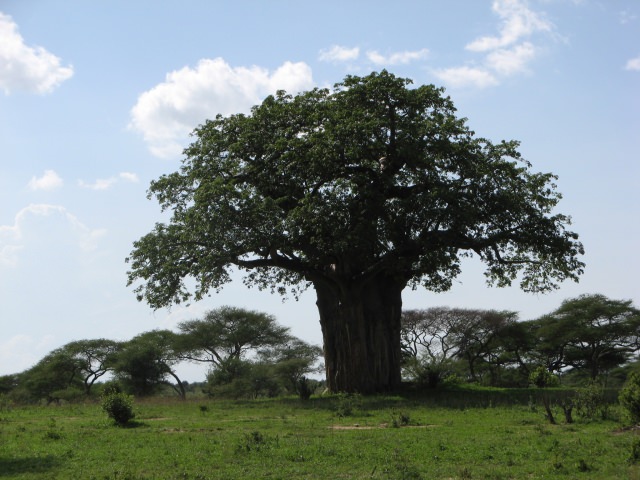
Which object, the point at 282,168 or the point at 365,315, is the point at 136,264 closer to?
the point at 282,168

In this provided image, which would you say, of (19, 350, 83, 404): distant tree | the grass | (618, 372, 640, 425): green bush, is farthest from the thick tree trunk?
(19, 350, 83, 404): distant tree

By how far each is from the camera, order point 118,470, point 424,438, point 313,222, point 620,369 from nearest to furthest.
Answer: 1. point 118,470
2. point 424,438
3. point 313,222
4. point 620,369

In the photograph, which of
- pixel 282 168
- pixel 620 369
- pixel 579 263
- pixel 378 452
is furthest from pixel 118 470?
pixel 620 369

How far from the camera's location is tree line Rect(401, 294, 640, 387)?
1534 inches

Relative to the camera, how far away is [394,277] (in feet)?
77.6

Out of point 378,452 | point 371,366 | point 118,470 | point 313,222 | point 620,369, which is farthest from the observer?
point 620,369

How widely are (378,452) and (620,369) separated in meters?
35.3

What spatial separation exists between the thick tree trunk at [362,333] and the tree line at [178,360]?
11.8 metres

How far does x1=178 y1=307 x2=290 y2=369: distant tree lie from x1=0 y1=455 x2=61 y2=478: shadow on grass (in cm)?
3122

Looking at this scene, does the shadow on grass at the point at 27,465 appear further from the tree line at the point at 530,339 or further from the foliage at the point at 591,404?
the tree line at the point at 530,339

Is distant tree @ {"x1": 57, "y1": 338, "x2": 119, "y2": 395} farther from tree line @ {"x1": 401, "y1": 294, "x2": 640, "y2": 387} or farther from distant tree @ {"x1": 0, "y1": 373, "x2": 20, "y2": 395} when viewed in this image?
tree line @ {"x1": 401, "y1": 294, "x2": 640, "y2": 387}

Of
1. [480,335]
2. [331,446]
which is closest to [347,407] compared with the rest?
[331,446]

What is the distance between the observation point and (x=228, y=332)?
4366 centimetres

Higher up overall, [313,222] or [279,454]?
[313,222]
